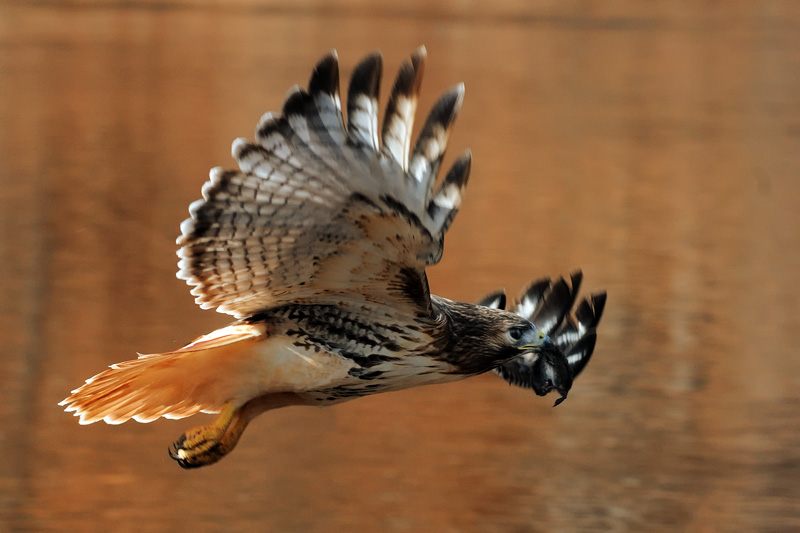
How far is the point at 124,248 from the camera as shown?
37.4 feet

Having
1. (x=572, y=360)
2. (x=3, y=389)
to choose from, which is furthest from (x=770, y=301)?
(x=3, y=389)

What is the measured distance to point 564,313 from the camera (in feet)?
20.1

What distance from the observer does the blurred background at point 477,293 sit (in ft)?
21.9

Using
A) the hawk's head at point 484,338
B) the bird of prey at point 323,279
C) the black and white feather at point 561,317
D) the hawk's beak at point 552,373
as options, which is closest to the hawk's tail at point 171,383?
the bird of prey at point 323,279

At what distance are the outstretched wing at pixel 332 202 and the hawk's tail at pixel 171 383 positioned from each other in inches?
10.9

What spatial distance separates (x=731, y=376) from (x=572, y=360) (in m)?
3.31

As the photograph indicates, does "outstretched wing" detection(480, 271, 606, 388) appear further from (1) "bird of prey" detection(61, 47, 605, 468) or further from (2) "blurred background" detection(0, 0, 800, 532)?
(2) "blurred background" detection(0, 0, 800, 532)

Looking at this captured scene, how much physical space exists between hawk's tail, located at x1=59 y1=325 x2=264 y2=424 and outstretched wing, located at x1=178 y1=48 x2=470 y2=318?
0.28m

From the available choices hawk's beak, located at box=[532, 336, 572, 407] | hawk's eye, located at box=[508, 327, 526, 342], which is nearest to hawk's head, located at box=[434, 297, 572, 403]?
hawk's eye, located at box=[508, 327, 526, 342]

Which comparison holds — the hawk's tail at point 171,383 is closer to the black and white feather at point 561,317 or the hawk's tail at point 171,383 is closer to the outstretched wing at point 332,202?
the outstretched wing at point 332,202

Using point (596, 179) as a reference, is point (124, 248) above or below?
below

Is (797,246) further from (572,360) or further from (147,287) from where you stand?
(572,360)

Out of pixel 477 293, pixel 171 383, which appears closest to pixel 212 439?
pixel 171 383

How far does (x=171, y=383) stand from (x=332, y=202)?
1.26m
